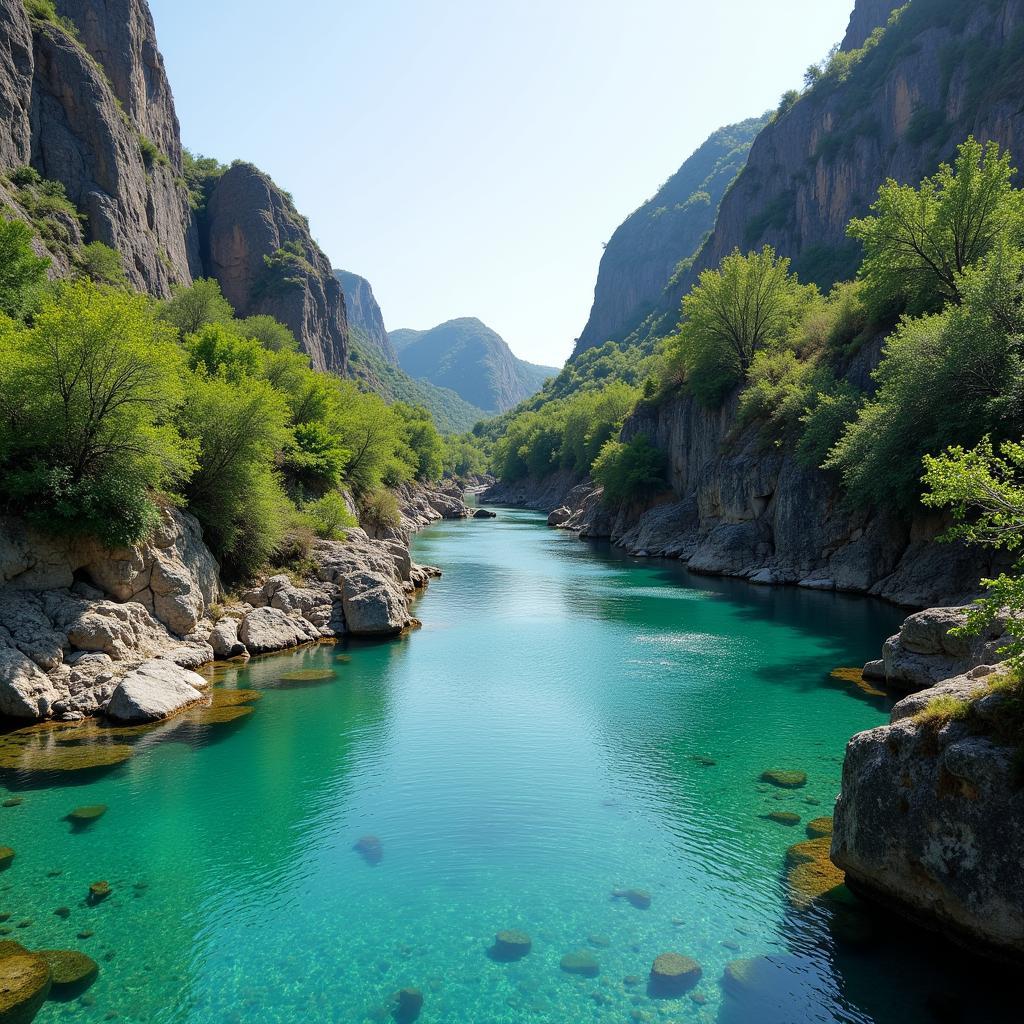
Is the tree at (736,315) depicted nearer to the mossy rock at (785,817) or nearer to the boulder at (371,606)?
the boulder at (371,606)

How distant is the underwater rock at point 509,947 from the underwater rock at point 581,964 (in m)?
0.55

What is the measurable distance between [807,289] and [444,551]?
31365 millimetres

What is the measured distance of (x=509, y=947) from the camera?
29.6 ft

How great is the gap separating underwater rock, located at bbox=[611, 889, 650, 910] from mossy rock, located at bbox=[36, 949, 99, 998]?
21.5ft

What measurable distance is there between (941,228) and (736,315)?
17054 mm

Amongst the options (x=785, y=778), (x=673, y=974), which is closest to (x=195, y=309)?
(x=785, y=778)

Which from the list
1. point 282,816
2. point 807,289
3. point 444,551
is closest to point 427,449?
point 444,551

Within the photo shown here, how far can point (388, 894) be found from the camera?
10266mm

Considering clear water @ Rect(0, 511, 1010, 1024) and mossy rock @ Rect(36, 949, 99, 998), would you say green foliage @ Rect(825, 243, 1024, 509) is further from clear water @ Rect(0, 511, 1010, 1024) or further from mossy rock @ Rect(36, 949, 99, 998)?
mossy rock @ Rect(36, 949, 99, 998)

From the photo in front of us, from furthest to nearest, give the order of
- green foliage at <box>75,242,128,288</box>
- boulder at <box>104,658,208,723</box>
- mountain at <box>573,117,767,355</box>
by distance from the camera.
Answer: mountain at <box>573,117,767,355</box>
green foliage at <box>75,242,128,288</box>
boulder at <box>104,658,208,723</box>

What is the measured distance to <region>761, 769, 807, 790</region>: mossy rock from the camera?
13578 millimetres

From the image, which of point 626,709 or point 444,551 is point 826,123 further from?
point 626,709

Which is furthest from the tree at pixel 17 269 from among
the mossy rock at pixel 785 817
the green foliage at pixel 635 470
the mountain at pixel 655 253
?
the mountain at pixel 655 253

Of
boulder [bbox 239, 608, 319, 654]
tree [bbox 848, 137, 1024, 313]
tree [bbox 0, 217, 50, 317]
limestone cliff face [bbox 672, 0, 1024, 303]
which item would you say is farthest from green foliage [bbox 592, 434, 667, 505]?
tree [bbox 0, 217, 50, 317]
